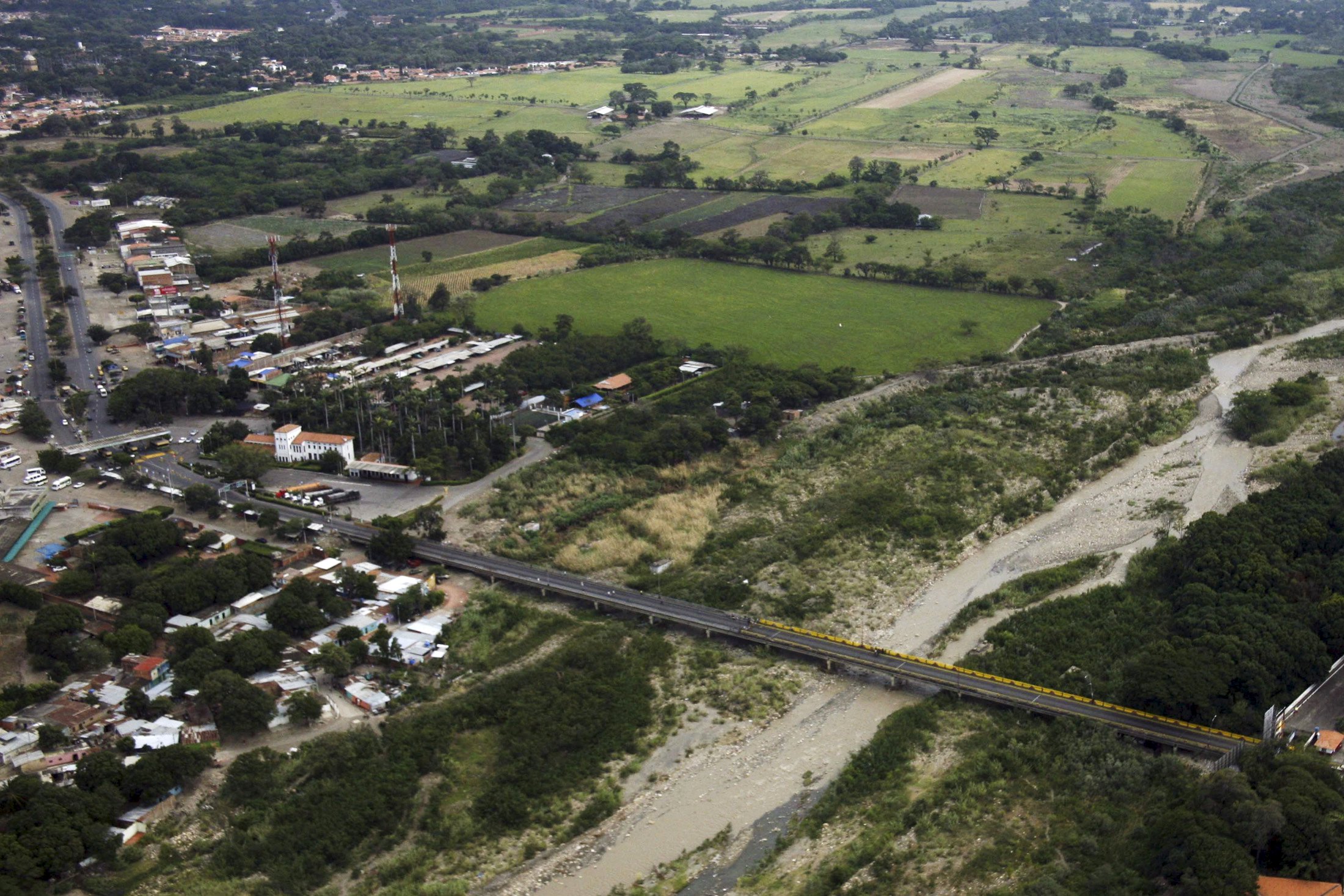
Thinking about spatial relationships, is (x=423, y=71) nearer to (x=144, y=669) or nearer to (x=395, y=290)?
(x=395, y=290)

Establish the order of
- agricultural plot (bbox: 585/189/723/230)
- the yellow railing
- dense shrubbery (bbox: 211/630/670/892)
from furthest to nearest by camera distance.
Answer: agricultural plot (bbox: 585/189/723/230) < the yellow railing < dense shrubbery (bbox: 211/630/670/892)

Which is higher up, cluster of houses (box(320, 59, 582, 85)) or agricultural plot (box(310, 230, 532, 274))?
cluster of houses (box(320, 59, 582, 85))

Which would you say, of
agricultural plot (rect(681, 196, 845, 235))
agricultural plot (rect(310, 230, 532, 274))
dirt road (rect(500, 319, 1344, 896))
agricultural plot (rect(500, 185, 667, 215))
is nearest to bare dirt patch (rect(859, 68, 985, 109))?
agricultural plot (rect(681, 196, 845, 235))

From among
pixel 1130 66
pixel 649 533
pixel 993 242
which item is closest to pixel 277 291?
pixel 649 533

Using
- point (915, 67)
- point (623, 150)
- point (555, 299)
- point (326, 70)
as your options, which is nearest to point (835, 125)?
point (623, 150)

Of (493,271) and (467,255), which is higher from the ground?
(467,255)

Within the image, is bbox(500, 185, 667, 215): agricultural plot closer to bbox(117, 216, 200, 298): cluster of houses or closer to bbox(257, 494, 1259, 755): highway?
bbox(117, 216, 200, 298): cluster of houses

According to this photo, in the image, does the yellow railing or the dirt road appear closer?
the dirt road
